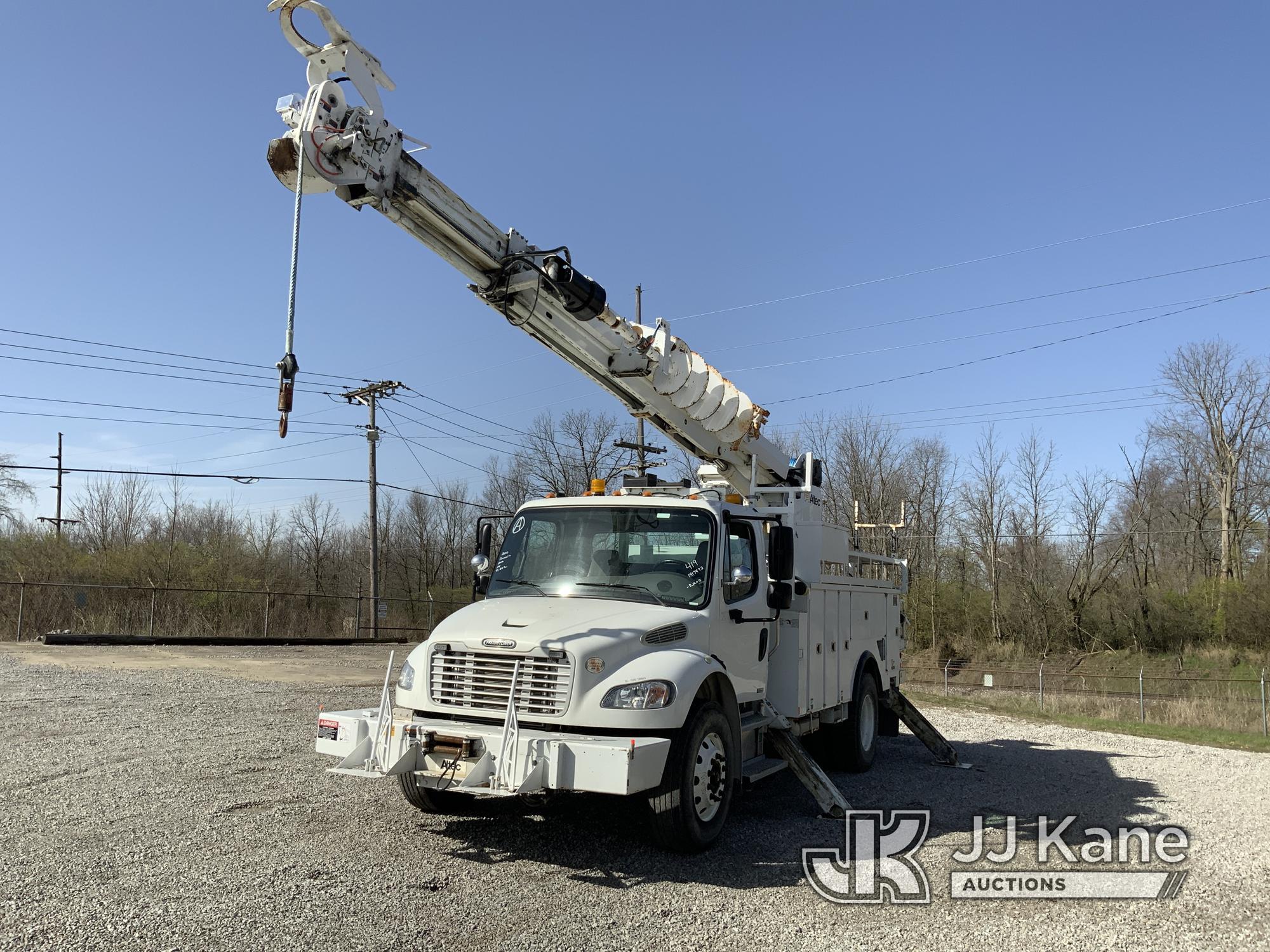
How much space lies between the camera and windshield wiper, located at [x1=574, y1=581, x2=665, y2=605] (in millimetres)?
6590

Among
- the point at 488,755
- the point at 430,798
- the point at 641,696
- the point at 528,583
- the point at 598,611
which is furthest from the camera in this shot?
the point at 528,583

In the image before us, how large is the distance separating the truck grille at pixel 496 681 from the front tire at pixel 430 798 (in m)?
0.88

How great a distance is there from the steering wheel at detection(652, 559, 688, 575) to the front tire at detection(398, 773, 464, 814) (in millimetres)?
2155

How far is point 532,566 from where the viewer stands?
7168 millimetres

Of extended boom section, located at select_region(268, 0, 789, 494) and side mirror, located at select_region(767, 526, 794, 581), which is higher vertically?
extended boom section, located at select_region(268, 0, 789, 494)

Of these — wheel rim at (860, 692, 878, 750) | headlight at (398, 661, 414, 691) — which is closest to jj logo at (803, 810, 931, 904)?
wheel rim at (860, 692, 878, 750)

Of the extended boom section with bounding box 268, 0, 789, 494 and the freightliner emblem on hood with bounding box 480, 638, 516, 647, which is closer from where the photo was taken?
the freightliner emblem on hood with bounding box 480, 638, 516, 647

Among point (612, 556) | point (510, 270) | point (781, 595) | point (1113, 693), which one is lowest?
point (1113, 693)

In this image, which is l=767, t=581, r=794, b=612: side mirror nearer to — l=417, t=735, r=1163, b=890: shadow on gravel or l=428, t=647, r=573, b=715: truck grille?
l=417, t=735, r=1163, b=890: shadow on gravel

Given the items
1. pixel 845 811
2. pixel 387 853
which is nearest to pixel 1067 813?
pixel 845 811

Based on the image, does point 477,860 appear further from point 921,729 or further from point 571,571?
point 921,729

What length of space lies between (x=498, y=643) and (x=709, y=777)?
5.45 feet

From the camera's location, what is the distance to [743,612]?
275 inches

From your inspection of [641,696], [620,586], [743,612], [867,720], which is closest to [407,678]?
[620,586]
